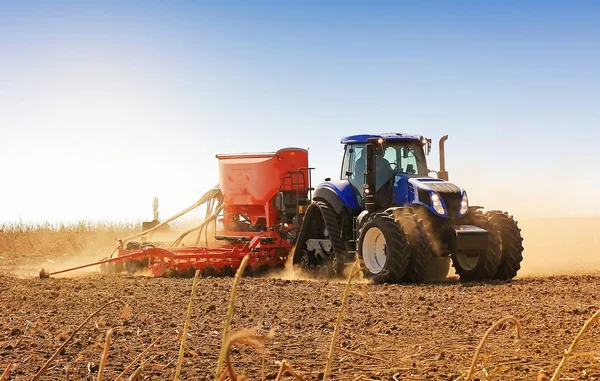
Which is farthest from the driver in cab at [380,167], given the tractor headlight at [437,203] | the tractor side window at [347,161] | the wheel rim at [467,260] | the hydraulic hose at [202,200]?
the hydraulic hose at [202,200]

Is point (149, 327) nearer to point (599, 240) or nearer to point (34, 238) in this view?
point (34, 238)

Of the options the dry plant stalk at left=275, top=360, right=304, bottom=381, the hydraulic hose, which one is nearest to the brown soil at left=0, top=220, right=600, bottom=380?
the dry plant stalk at left=275, top=360, right=304, bottom=381

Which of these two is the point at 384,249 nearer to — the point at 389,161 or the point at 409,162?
the point at 389,161

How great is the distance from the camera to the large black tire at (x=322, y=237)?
14.9 metres

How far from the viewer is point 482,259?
13.7m

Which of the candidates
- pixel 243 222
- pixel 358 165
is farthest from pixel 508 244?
pixel 243 222

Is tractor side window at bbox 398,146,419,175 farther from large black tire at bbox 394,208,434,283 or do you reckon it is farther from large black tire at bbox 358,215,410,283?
large black tire at bbox 394,208,434,283

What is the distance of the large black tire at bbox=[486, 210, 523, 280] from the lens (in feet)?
46.1

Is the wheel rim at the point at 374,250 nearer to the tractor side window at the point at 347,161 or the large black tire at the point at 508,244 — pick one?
the tractor side window at the point at 347,161

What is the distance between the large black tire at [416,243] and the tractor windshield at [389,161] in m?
1.59

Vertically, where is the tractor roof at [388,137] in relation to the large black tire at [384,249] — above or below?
above

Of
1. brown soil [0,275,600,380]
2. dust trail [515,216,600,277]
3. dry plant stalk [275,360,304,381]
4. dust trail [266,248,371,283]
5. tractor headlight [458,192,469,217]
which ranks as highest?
dry plant stalk [275,360,304,381]

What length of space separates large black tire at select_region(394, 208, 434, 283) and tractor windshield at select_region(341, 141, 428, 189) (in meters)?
1.59

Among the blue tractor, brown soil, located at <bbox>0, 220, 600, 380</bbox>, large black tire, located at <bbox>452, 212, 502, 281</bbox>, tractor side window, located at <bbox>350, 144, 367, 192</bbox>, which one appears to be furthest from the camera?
tractor side window, located at <bbox>350, 144, 367, 192</bbox>
